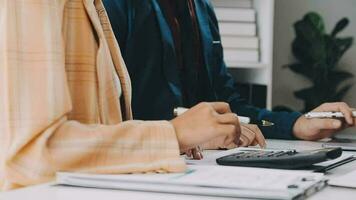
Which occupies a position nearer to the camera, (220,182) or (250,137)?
(220,182)

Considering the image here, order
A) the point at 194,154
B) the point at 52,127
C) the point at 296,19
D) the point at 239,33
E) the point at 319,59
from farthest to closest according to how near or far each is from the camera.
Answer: the point at 296,19, the point at 319,59, the point at 239,33, the point at 194,154, the point at 52,127

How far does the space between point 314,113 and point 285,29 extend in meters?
1.42

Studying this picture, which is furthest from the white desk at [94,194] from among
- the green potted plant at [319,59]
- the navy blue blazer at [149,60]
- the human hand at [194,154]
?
the green potted plant at [319,59]

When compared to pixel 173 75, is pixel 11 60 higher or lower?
higher

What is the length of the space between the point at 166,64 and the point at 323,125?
0.42 m

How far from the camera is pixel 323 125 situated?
1.61 metres

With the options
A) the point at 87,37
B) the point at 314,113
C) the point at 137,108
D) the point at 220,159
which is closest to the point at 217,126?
the point at 220,159

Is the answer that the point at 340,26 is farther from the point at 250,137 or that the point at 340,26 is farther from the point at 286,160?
the point at 286,160

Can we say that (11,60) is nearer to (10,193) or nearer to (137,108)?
(10,193)

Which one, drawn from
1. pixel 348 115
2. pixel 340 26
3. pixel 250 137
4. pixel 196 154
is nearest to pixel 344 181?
pixel 196 154

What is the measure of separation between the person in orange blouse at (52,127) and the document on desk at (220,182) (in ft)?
0.21

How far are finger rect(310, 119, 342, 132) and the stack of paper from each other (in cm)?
98

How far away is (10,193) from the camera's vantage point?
0.83 meters

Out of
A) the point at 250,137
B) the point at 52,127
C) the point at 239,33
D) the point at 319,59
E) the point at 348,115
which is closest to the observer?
the point at 52,127
